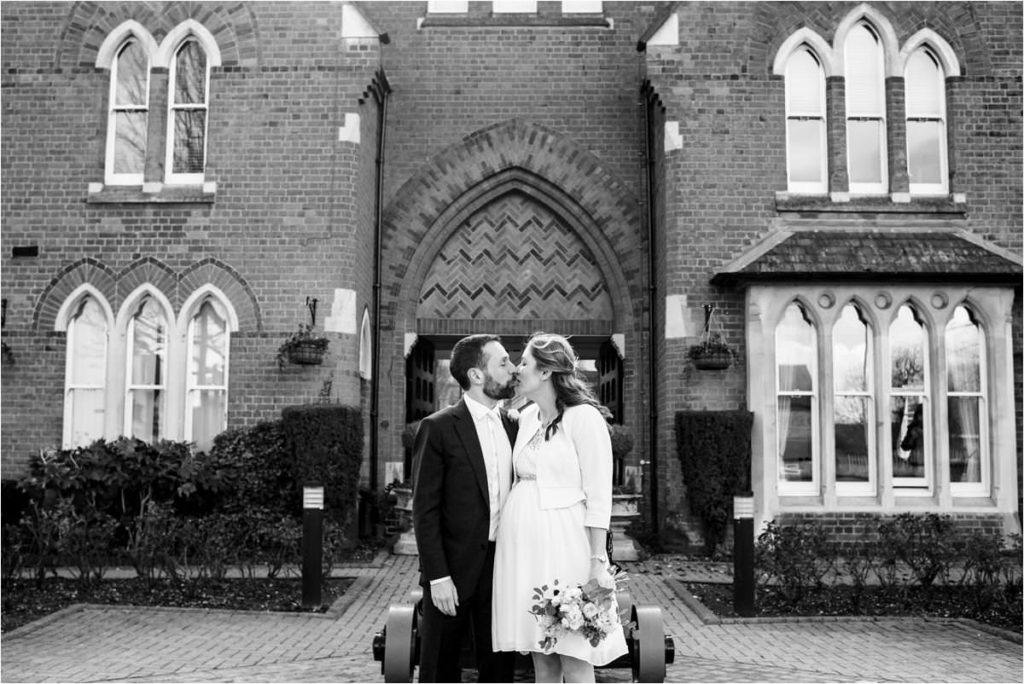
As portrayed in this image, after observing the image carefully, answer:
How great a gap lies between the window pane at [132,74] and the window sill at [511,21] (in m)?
3.91

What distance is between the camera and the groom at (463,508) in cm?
465

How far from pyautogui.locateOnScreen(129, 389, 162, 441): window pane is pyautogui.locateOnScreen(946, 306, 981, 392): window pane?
10033 millimetres

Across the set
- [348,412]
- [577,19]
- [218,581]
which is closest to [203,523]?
[218,581]

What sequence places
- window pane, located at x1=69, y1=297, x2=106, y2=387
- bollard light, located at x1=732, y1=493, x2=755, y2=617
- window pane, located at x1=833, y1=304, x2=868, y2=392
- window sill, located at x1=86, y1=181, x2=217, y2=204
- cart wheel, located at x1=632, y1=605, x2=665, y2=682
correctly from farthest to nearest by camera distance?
window pane, located at x1=69, y1=297, x2=106, y2=387, window sill, located at x1=86, y1=181, x2=217, y2=204, window pane, located at x1=833, y1=304, x2=868, y2=392, bollard light, located at x1=732, y1=493, x2=755, y2=617, cart wheel, located at x1=632, y1=605, x2=665, y2=682

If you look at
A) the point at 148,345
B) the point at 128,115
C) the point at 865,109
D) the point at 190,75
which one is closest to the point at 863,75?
the point at 865,109

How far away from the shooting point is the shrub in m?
8.82

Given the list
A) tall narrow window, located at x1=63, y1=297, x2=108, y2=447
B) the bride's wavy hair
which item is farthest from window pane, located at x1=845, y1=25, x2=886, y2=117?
tall narrow window, located at x1=63, y1=297, x2=108, y2=447

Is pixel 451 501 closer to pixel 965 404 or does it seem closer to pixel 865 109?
pixel 965 404

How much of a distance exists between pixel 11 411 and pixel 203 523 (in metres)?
4.58

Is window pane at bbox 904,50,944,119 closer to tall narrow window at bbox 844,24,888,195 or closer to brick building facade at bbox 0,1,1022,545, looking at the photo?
brick building facade at bbox 0,1,1022,545

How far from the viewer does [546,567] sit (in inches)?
174

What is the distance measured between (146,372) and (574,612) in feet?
33.0

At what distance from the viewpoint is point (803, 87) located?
43.0ft

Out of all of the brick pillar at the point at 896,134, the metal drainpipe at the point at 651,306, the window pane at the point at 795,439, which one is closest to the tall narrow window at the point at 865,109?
the brick pillar at the point at 896,134
